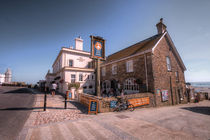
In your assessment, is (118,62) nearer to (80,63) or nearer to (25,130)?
(80,63)

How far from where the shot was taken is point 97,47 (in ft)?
26.1

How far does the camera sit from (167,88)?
41.2 feet

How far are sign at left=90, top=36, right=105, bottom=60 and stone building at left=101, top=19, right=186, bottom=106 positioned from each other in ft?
20.1

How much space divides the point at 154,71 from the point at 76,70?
13.1 m

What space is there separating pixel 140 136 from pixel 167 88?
37.9ft

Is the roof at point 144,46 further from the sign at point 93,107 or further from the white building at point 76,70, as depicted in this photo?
the sign at point 93,107

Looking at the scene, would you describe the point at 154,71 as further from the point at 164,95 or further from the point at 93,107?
the point at 93,107

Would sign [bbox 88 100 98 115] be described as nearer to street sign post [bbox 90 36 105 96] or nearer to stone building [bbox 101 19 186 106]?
street sign post [bbox 90 36 105 96]

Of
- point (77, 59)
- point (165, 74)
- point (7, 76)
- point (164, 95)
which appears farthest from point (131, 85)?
point (7, 76)

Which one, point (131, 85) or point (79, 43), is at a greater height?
point (79, 43)

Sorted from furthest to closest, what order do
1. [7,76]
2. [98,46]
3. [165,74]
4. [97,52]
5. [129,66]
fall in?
[7,76] → [129,66] → [165,74] → [98,46] → [97,52]

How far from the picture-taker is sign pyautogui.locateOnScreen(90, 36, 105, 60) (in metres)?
7.69

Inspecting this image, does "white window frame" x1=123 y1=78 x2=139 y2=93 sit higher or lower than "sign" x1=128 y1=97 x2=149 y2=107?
higher

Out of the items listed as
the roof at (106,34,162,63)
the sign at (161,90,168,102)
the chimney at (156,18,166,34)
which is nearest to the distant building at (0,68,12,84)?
the roof at (106,34,162,63)
